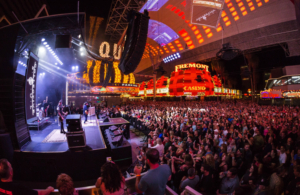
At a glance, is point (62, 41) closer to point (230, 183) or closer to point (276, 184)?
point (230, 183)

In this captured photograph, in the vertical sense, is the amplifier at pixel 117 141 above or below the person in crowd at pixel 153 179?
below

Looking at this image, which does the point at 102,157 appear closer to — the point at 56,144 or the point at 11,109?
the point at 56,144

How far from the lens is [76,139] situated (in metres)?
5.22

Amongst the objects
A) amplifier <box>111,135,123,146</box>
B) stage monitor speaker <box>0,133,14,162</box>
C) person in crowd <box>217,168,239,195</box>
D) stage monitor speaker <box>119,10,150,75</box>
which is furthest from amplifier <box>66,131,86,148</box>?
person in crowd <box>217,168,239,195</box>

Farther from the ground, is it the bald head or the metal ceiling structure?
the metal ceiling structure

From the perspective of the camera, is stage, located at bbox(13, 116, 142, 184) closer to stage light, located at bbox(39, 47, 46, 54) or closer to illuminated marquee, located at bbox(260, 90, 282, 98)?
stage light, located at bbox(39, 47, 46, 54)

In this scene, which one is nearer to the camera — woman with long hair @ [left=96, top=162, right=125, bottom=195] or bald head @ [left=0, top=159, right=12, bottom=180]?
woman with long hair @ [left=96, top=162, right=125, bottom=195]

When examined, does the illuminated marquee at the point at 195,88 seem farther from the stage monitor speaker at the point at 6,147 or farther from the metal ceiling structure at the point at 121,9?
the stage monitor speaker at the point at 6,147

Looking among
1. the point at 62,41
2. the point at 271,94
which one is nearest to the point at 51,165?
the point at 62,41

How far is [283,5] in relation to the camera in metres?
14.5

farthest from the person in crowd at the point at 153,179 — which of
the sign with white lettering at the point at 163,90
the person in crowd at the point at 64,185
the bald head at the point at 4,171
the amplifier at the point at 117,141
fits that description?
the sign with white lettering at the point at 163,90

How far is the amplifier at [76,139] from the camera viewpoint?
5.16m

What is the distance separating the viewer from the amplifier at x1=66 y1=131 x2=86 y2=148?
5160 mm

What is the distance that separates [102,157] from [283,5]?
822 inches
